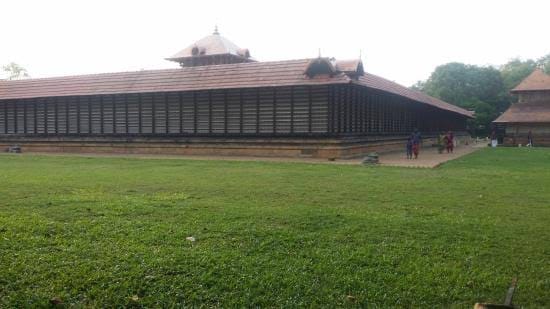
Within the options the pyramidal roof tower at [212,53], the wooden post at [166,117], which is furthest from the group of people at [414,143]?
the pyramidal roof tower at [212,53]

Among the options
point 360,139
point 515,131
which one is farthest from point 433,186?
point 515,131

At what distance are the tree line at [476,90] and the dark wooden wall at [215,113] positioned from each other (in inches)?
1261

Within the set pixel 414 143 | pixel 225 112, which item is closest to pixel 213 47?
pixel 225 112

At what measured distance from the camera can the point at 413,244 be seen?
5941 millimetres

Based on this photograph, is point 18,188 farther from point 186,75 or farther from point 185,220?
point 186,75

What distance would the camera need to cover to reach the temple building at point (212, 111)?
2075cm

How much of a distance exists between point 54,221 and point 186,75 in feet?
58.8

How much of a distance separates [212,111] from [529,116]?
28608 mm

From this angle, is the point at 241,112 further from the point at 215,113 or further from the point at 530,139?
the point at 530,139

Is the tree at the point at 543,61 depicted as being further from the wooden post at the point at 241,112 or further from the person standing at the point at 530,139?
the wooden post at the point at 241,112

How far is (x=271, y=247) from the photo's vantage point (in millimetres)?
5777

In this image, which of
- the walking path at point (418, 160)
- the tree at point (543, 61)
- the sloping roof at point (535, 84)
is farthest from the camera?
the tree at point (543, 61)

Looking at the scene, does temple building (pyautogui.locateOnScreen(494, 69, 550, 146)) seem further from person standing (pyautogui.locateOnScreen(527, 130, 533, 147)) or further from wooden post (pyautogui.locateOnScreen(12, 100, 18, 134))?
wooden post (pyautogui.locateOnScreen(12, 100, 18, 134))

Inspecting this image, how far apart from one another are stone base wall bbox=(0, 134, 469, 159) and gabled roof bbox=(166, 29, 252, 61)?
12.4m
